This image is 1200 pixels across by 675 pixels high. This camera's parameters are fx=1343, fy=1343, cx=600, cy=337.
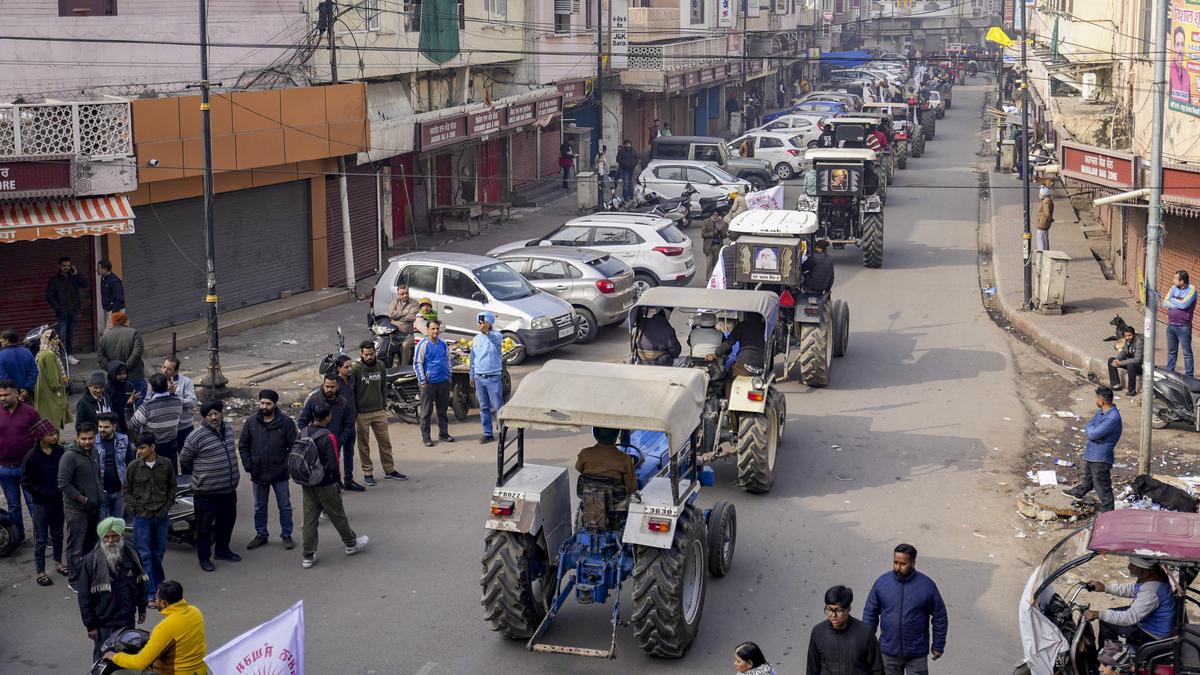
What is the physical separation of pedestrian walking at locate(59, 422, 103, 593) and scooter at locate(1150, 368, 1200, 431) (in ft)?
39.8

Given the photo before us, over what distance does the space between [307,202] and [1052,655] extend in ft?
61.7

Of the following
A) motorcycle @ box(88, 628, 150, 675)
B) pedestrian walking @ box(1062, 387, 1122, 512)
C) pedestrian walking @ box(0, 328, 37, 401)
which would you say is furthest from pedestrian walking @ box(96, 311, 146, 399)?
pedestrian walking @ box(1062, 387, 1122, 512)

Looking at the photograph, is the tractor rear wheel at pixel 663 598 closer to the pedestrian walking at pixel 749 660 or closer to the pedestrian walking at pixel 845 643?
the pedestrian walking at pixel 845 643

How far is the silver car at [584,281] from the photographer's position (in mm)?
21141

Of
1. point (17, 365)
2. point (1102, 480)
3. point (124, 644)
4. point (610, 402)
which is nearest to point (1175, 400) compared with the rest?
point (1102, 480)

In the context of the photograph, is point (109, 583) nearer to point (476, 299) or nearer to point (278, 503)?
point (278, 503)

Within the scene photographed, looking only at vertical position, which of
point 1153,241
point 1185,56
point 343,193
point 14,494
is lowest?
point 14,494

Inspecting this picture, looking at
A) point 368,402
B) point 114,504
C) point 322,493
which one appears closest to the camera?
point 114,504

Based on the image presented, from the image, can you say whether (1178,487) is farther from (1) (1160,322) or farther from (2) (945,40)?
(2) (945,40)

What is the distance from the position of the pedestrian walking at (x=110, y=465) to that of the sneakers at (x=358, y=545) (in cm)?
200

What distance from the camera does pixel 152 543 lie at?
1126 cm

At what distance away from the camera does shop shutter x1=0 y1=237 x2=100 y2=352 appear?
748 inches

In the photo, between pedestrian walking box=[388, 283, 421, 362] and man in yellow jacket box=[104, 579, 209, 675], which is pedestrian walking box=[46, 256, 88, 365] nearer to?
pedestrian walking box=[388, 283, 421, 362]

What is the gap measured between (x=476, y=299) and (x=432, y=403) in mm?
3929
